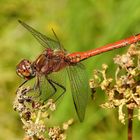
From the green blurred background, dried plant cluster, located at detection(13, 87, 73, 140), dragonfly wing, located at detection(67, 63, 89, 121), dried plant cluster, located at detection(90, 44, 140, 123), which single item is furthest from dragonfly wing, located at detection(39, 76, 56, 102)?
the green blurred background

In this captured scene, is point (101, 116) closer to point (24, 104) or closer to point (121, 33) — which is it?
point (121, 33)

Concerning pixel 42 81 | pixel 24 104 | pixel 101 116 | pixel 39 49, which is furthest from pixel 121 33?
pixel 24 104

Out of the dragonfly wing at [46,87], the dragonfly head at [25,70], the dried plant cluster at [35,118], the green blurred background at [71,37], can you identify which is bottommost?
the dried plant cluster at [35,118]

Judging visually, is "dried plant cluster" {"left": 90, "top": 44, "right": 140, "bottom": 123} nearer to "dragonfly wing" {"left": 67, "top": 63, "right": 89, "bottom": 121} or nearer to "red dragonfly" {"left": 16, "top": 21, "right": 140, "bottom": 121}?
"red dragonfly" {"left": 16, "top": 21, "right": 140, "bottom": 121}

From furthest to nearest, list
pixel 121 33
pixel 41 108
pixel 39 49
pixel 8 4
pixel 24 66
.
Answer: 1. pixel 8 4
2. pixel 39 49
3. pixel 121 33
4. pixel 24 66
5. pixel 41 108

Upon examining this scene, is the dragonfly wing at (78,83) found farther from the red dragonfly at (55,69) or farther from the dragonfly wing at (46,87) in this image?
the dragonfly wing at (46,87)

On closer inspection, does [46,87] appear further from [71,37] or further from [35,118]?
[71,37]

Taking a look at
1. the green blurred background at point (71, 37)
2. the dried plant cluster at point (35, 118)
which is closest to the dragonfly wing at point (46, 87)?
the dried plant cluster at point (35, 118)
